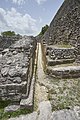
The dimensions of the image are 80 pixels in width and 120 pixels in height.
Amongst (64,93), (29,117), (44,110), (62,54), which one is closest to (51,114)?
(44,110)

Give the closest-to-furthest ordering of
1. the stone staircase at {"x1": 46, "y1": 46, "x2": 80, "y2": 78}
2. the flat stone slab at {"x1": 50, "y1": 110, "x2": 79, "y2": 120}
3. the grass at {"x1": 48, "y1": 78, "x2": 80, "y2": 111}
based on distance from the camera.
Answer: the flat stone slab at {"x1": 50, "y1": 110, "x2": 79, "y2": 120} < the grass at {"x1": 48, "y1": 78, "x2": 80, "y2": 111} < the stone staircase at {"x1": 46, "y1": 46, "x2": 80, "y2": 78}

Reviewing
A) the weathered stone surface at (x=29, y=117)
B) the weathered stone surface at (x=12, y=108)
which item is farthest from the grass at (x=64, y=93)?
the weathered stone surface at (x=12, y=108)

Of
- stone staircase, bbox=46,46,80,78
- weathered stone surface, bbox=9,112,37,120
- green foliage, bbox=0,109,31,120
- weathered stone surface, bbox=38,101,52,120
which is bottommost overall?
weathered stone surface, bbox=38,101,52,120

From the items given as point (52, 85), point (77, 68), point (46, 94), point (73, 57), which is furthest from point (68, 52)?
point (46, 94)

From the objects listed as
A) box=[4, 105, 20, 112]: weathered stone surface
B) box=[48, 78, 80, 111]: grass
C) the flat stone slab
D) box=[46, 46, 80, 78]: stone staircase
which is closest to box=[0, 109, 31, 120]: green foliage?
box=[4, 105, 20, 112]: weathered stone surface

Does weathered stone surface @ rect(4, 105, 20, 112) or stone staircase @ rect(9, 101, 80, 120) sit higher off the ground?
weathered stone surface @ rect(4, 105, 20, 112)

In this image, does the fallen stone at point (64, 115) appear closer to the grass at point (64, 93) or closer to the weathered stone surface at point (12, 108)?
the grass at point (64, 93)

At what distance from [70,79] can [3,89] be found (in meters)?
2.86

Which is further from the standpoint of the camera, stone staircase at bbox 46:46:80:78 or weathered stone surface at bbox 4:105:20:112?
stone staircase at bbox 46:46:80:78

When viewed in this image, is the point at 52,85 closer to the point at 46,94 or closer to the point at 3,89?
the point at 46,94

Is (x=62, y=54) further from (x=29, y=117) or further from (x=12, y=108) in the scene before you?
(x=29, y=117)

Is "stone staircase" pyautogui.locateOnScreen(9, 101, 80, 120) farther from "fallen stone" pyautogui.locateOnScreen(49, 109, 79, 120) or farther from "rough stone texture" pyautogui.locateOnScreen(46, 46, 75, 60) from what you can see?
"rough stone texture" pyautogui.locateOnScreen(46, 46, 75, 60)

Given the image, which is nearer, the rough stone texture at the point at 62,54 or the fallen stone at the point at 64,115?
the fallen stone at the point at 64,115

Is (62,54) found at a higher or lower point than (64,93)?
higher
